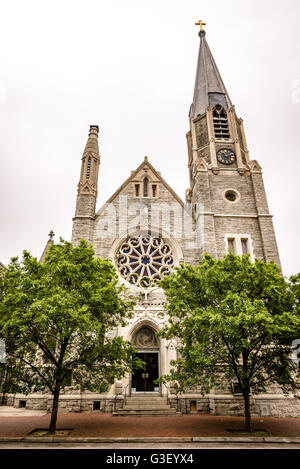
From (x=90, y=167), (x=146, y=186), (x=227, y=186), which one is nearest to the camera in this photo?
(x=227, y=186)

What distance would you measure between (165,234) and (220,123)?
36.3 ft

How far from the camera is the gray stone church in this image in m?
14.5

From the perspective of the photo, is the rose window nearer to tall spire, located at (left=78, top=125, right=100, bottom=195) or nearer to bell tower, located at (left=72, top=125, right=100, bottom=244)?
bell tower, located at (left=72, top=125, right=100, bottom=244)

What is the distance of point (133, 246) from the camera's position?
18844 millimetres

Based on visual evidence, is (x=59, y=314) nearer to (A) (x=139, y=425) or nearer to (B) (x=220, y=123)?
(A) (x=139, y=425)

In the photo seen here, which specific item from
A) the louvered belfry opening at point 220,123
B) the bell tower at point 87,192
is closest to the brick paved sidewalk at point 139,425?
the bell tower at point 87,192

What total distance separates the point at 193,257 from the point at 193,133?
11.3 metres

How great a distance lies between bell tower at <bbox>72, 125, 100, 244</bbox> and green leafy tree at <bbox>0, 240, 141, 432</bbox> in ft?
21.9

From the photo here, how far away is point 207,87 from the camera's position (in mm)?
27281

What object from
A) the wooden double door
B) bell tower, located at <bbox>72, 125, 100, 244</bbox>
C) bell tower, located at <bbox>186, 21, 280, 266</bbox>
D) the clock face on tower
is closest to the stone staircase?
the wooden double door

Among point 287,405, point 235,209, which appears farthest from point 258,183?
point 287,405

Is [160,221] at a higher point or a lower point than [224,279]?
higher

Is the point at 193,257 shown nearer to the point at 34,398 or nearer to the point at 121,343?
the point at 121,343

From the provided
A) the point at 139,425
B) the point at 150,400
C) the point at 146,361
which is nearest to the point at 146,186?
the point at 146,361
